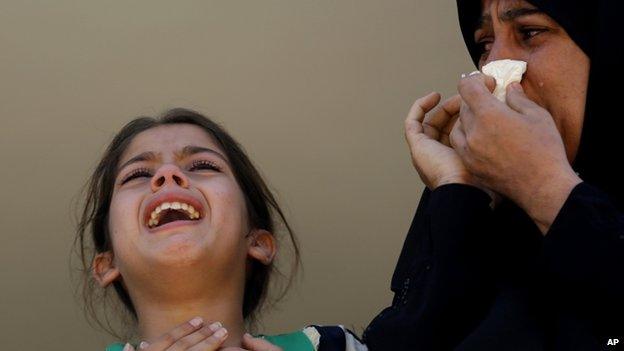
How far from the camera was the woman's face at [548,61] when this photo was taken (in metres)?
2.13

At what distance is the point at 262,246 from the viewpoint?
2641 mm

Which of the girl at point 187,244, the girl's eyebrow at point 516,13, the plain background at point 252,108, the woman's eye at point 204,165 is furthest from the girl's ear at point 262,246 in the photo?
the girl's eyebrow at point 516,13

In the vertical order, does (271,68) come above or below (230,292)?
above

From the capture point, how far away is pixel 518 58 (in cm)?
217

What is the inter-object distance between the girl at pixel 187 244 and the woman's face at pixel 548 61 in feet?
2.28

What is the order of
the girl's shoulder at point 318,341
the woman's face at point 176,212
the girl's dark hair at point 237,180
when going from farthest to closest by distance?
the girl's dark hair at point 237,180 < the girl's shoulder at point 318,341 < the woman's face at point 176,212

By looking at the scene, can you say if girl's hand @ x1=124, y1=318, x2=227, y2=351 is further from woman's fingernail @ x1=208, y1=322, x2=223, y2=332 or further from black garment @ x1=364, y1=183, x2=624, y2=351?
black garment @ x1=364, y1=183, x2=624, y2=351

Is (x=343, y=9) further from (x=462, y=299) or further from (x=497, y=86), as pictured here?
(x=462, y=299)

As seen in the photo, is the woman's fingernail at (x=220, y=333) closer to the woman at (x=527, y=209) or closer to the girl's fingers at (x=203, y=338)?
the girl's fingers at (x=203, y=338)

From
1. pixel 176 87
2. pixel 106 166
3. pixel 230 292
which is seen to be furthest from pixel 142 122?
pixel 230 292

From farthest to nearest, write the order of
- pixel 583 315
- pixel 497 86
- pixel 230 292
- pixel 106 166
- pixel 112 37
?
pixel 112 37 → pixel 106 166 → pixel 230 292 → pixel 497 86 → pixel 583 315

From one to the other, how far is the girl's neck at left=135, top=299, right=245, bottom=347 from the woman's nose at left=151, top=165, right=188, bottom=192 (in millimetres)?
249

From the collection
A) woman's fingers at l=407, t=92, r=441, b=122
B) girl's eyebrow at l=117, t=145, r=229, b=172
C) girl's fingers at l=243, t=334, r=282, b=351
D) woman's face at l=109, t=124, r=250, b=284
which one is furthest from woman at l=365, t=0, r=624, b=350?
girl's eyebrow at l=117, t=145, r=229, b=172

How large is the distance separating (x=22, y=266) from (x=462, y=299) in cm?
162
